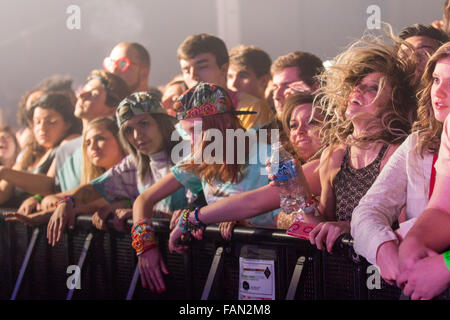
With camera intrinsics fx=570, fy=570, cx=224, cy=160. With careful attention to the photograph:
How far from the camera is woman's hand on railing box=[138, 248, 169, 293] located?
2.40 m

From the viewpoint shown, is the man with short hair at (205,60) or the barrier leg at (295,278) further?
the man with short hair at (205,60)

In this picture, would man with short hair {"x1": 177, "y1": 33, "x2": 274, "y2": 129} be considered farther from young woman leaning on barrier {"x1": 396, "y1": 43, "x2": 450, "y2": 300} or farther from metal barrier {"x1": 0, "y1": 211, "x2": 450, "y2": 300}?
young woman leaning on barrier {"x1": 396, "y1": 43, "x2": 450, "y2": 300}

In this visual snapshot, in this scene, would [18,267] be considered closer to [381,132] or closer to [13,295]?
[13,295]

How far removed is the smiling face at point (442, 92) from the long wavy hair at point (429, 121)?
0.09 ft

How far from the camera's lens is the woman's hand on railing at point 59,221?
2.87 meters

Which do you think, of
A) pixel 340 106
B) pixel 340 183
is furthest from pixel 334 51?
pixel 340 183

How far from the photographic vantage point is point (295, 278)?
6.16 ft

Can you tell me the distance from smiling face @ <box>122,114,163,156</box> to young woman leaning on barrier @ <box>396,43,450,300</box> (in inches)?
59.9

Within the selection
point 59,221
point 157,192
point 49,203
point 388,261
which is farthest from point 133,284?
point 388,261

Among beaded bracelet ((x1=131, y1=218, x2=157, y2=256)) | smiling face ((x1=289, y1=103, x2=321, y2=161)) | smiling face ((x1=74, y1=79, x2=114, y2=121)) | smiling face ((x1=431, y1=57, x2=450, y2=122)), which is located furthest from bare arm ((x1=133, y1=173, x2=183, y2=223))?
smiling face ((x1=431, y1=57, x2=450, y2=122))

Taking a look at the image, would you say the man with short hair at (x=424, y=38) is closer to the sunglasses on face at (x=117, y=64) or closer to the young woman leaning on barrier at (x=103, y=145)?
the young woman leaning on barrier at (x=103, y=145)

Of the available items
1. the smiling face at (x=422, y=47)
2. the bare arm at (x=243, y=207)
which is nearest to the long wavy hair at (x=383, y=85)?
the smiling face at (x=422, y=47)
